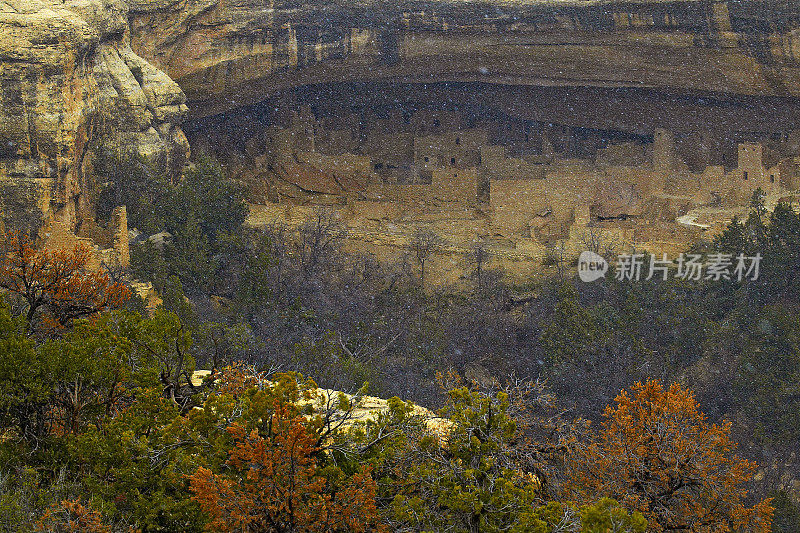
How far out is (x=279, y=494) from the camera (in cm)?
656

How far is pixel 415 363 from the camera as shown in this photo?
704 inches

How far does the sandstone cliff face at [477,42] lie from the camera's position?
1950 centimetres

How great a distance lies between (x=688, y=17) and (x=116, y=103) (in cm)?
1100

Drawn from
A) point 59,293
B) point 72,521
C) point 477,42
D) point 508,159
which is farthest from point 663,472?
point 508,159

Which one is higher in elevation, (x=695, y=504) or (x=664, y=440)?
(x=664, y=440)

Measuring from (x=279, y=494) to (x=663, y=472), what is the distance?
3368mm

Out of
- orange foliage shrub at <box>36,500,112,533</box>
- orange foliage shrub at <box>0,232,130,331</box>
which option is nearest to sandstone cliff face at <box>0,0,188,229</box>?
orange foliage shrub at <box>0,232,130,331</box>

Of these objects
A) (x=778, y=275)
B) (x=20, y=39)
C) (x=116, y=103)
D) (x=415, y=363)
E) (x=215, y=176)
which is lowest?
(x=415, y=363)

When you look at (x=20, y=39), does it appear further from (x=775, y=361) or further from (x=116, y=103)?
(x=775, y=361)

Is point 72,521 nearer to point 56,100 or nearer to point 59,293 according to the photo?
point 59,293

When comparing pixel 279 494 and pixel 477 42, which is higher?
pixel 477 42

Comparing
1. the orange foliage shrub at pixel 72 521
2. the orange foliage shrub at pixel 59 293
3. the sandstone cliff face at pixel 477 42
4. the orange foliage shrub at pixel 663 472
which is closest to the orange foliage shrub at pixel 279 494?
the orange foliage shrub at pixel 72 521

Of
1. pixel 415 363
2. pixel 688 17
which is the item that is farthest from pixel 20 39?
pixel 688 17

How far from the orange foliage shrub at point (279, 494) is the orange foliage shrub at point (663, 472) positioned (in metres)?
2.26
